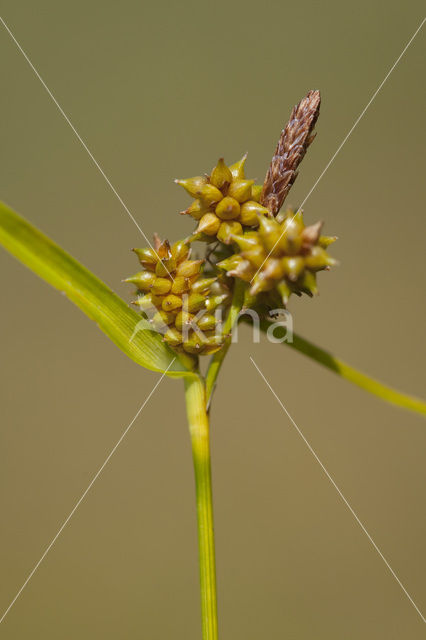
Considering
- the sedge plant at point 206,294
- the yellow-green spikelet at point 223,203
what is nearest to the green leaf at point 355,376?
the sedge plant at point 206,294

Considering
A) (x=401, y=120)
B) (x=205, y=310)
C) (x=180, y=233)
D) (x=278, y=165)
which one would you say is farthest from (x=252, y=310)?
Answer: (x=401, y=120)

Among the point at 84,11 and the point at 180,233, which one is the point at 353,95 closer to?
the point at 180,233

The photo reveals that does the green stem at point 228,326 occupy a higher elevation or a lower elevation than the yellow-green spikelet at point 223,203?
lower

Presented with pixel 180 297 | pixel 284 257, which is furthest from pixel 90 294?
pixel 284 257

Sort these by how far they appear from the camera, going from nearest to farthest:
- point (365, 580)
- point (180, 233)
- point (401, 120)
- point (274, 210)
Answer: point (274, 210) → point (365, 580) → point (180, 233) → point (401, 120)

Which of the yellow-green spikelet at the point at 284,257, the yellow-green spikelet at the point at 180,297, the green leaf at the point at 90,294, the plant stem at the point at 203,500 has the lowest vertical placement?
the plant stem at the point at 203,500

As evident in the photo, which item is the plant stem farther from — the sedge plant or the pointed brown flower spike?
the pointed brown flower spike

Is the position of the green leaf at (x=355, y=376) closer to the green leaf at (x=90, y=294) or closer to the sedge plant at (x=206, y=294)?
the sedge plant at (x=206, y=294)
